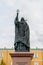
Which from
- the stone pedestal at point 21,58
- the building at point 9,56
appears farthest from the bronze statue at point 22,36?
the building at point 9,56

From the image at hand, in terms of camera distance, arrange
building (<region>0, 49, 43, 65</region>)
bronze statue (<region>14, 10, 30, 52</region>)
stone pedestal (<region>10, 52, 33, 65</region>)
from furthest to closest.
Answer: building (<region>0, 49, 43, 65</region>) → bronze statue (<region>14, 10, 30, 52</region>) → stone pedestal (<region>10, 52, 33, 65</region>)

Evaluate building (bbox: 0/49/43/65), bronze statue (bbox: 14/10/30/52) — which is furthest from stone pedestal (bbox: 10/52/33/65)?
building (bbox: 0/49/43/65)

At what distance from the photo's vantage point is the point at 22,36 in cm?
2044

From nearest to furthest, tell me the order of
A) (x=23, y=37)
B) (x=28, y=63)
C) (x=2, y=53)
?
(x=28, y=63)
(x=23, y=37)
(x=2, y=53)

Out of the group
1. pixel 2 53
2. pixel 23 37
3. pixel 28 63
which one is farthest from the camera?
pixel 2 53

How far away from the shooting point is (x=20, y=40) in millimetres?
20250

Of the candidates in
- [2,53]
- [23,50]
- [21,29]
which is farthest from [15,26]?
[2,53]

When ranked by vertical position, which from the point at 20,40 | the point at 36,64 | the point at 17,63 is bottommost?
the point at 36,64

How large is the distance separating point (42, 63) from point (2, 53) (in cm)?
931

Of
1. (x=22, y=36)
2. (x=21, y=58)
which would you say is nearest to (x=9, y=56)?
(x=22, y=36)

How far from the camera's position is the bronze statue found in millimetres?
20125

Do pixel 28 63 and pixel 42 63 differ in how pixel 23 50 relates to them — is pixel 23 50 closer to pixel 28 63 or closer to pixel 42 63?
pixel 28 63

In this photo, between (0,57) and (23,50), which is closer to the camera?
(23,50)

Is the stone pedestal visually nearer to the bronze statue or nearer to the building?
the bronze statue
